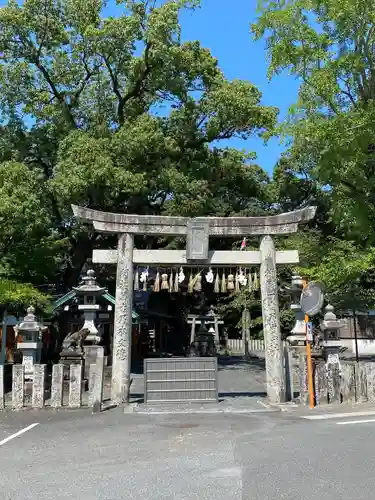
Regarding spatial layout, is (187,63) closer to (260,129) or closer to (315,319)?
(260,129)

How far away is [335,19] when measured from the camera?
17219 mm

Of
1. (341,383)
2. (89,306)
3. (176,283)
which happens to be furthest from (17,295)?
(341,383)

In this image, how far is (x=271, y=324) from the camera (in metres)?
12.9

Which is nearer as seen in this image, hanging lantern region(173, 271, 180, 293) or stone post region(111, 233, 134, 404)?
stone post region(111, 233, 134, 404)

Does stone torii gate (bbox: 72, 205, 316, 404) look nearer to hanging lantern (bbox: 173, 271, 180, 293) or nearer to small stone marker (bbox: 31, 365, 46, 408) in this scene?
hanging lantern (bbox: 173, 271, 180, 293)

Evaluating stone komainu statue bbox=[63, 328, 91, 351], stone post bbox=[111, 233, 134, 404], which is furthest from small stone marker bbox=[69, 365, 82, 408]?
stone komainu statue bbox=[63, 328, 91, 351]

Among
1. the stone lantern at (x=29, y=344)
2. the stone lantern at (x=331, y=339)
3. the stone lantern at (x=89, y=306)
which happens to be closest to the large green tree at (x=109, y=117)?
the stone lantern at (x=89, y=306)

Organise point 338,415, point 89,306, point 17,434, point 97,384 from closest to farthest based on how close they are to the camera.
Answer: point 17,434 → point 338,415 → point 97,384 → point 89,306

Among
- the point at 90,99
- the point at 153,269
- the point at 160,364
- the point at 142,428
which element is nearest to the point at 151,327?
the point at 90,99

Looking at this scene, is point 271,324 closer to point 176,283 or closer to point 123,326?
point 176,283

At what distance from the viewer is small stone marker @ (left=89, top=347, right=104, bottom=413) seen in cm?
1143

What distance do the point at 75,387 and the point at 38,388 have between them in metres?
0.85

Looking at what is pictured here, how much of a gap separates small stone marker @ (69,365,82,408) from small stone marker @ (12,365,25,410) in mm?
1119

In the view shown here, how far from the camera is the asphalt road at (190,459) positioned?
5.36 m
